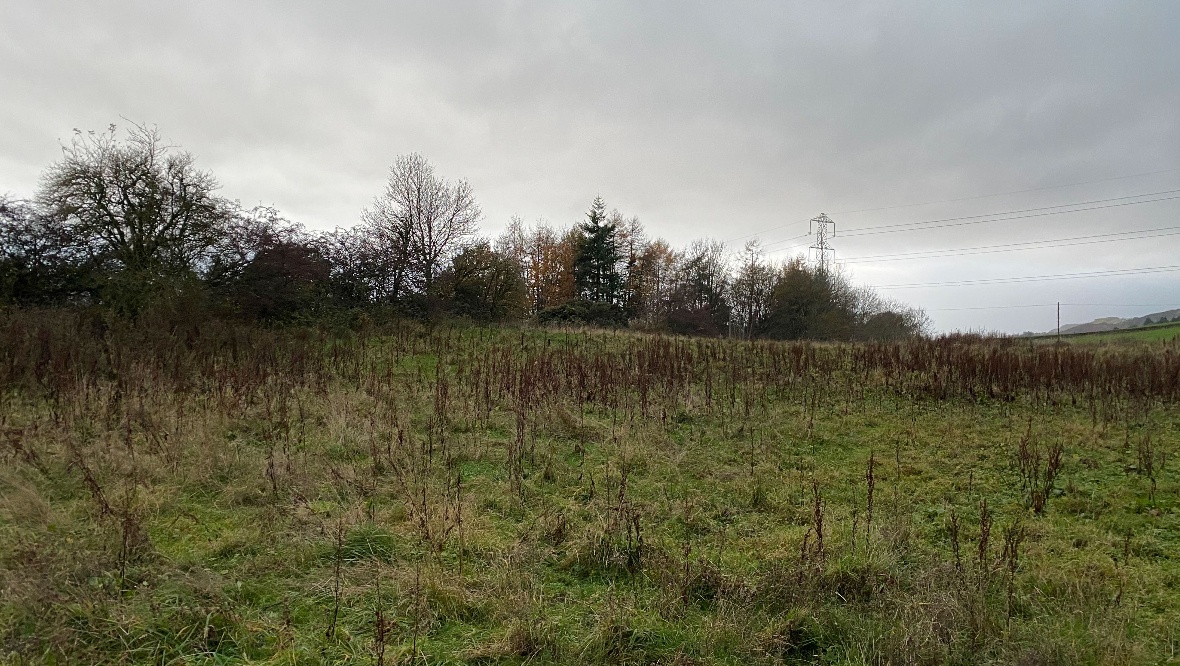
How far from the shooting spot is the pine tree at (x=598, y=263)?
121 feet

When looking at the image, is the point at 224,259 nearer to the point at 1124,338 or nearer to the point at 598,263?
the point at 598,263

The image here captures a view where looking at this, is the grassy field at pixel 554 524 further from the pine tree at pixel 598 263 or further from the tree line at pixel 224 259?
the pine tree at pixel 598 263

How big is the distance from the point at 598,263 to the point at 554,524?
111 feet

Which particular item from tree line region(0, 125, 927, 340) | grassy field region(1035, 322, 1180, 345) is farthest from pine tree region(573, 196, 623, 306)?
grassy field region(1035, 322, 1180, 345)

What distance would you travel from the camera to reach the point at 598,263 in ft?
123

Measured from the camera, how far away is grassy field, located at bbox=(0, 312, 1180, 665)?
2.68 m

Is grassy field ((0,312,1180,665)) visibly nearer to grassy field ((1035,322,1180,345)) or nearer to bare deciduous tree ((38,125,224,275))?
bare deciduous tree ((38,125,224,275))

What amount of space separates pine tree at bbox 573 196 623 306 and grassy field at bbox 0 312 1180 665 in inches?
1111

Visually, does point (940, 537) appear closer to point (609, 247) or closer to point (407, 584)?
point (407, 584)

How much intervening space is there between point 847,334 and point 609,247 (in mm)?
18576

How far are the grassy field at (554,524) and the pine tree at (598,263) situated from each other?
92.6ft

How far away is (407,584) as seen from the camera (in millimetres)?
3113

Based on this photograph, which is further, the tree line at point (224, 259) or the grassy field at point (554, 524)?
the tree line at point (224, 259)

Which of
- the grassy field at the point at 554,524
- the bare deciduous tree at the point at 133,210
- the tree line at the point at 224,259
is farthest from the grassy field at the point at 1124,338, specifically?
the bare deciduous tree at the point at 133,210
